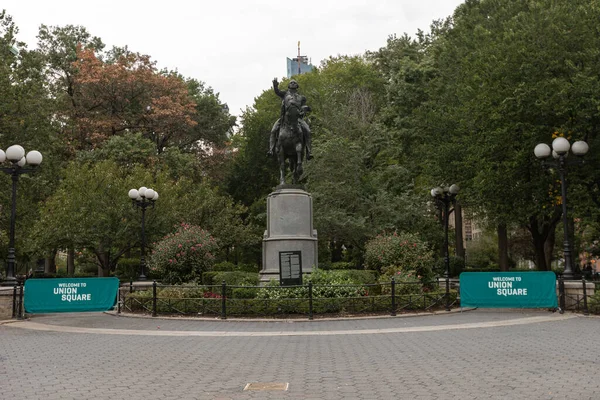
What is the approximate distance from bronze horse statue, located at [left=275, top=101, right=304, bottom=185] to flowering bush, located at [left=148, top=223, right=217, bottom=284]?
4888mm

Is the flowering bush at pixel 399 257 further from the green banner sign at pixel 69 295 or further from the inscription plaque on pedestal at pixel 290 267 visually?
the green banner sign at pixel 69 295

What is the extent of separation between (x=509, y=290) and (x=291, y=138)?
9907 mm

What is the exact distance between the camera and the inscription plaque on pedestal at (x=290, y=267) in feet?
60.2

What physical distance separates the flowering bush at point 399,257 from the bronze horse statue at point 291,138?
457cm

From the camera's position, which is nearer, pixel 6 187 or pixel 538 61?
pixel 538 61

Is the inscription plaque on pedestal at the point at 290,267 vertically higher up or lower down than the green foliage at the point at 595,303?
higher up

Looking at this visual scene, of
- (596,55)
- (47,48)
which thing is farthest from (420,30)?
(47,48)

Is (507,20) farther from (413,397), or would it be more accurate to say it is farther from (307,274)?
(413,397)

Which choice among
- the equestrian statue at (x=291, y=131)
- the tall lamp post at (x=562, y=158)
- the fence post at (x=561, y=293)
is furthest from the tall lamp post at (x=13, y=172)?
the fence post at (x=561, y=293)

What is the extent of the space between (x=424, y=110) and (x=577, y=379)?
2850cm

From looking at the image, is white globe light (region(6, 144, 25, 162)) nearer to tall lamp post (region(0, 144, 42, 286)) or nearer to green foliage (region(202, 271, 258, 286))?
tall lamp post (region(0, 144, 42, 286))

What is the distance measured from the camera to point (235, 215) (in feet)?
137

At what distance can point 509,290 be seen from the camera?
60.1 feet

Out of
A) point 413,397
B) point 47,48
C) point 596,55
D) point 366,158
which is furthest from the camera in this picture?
point 47,48
